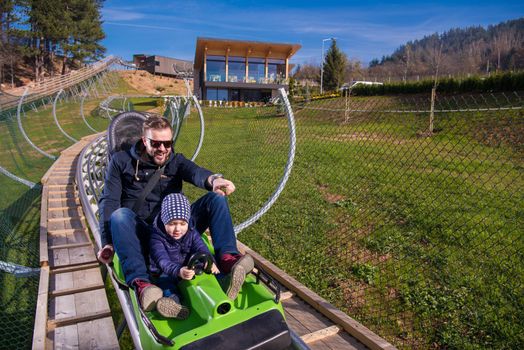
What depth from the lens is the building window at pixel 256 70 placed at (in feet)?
119

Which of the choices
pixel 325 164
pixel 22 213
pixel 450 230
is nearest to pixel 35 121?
pixel 22 213

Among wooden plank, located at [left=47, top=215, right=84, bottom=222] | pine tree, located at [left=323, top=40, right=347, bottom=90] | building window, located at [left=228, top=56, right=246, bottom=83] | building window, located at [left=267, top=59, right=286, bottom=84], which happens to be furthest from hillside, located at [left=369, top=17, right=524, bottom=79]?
wooden plank, located at [left=47, top=215, right=84, bottom=222]

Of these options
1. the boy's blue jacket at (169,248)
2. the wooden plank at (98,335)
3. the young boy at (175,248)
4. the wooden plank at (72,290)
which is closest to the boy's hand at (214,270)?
the young boy at (175,248)

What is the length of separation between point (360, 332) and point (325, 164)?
20.5 ft

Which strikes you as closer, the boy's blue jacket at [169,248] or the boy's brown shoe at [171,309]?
the boy's brown shoe at [171,309]

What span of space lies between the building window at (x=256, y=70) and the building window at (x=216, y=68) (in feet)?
7.93

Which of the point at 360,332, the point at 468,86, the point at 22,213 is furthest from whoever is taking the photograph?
the point at 468,86

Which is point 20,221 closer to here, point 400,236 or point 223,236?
point 223,236

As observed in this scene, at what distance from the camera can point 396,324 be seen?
3346mm

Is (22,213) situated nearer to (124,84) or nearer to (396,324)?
(396,324)

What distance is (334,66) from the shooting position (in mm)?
35031

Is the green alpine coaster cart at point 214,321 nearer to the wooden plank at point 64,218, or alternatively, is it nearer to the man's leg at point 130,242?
the man's leg at point 130,242

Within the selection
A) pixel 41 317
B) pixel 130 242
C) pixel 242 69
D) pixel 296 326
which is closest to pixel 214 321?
pixel 130 242

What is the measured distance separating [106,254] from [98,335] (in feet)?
2.49
